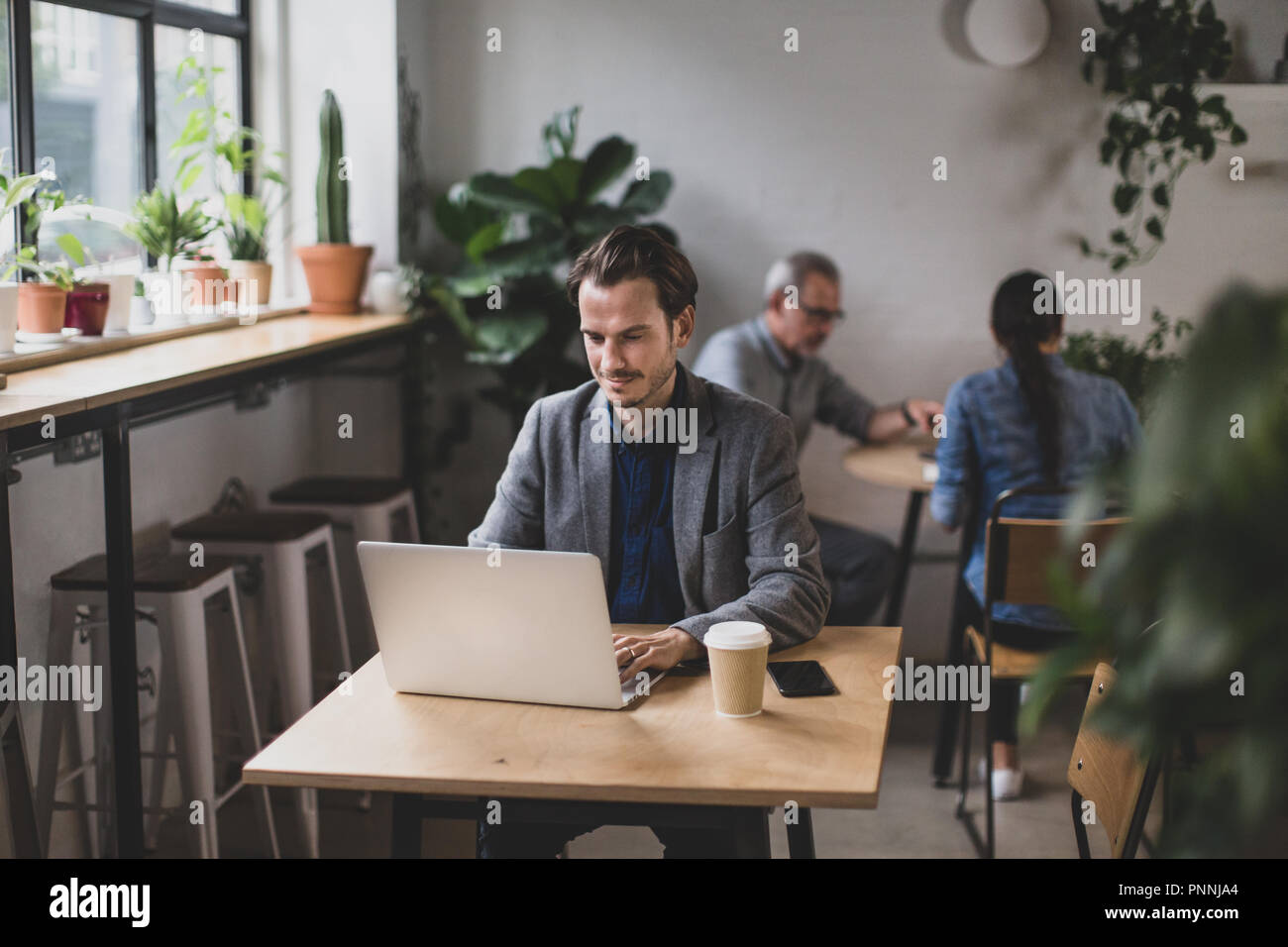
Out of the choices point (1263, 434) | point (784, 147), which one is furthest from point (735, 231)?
point (1263, 434)

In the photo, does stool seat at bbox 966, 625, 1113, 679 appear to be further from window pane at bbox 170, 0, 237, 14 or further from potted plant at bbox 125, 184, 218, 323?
window pane at bbox 170, 0, 237, 14

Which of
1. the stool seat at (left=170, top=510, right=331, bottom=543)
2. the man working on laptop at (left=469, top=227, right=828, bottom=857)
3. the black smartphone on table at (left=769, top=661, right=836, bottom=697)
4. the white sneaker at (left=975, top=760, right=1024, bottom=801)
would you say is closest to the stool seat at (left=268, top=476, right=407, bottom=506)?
the stool seat at (left=170, top=510, right=331, bottom=543)

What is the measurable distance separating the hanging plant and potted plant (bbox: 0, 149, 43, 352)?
10.2ft

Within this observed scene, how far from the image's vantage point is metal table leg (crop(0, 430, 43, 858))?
81.5 inches

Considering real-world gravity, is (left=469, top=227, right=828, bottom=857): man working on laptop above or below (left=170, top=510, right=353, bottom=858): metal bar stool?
Result: above

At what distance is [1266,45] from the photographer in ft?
13.4

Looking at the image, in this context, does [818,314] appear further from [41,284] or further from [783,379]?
[41,284]

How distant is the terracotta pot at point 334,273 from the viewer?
3.95m

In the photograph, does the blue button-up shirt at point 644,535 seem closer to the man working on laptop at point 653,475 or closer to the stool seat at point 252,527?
the man working on laptop at point 653,475

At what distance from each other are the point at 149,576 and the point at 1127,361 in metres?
2.79

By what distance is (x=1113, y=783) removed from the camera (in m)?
1.68

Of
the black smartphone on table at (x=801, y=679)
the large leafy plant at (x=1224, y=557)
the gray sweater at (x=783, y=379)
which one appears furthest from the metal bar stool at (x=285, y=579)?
the large leafy plant at (x=1224, y=557)
